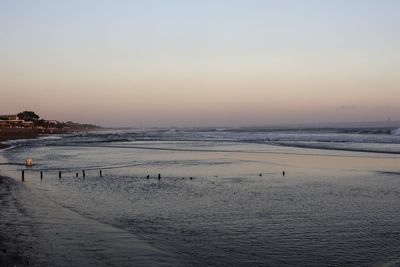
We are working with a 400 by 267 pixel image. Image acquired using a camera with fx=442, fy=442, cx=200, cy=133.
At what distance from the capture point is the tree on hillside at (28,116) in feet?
607

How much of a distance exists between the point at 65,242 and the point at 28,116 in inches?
7516

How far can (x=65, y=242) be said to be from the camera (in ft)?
35.2

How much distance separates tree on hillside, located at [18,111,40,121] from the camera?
18505 centimetres

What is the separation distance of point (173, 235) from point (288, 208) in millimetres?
4891

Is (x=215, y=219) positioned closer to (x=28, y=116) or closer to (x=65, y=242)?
(x=65, y=242)

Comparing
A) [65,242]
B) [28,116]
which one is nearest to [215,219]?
[65,242]

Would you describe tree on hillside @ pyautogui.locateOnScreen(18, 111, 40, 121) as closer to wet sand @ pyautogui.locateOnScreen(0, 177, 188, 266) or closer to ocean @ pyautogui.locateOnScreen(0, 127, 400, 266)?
ocean @ pyautogui.locateOnScreen(0, 127, 400, 266)

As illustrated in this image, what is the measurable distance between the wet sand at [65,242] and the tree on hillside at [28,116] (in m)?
182

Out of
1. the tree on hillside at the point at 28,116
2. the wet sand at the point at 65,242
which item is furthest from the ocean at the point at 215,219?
the tree on hillside at the point at 28,116

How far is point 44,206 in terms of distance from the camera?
51.4 ft

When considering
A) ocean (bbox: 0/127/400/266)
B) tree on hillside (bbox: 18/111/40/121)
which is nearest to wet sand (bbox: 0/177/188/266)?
ocean (bbox: 0/127/400/266)

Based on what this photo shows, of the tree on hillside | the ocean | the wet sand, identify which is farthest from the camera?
the tree on hillside

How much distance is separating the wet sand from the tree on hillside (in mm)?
182485

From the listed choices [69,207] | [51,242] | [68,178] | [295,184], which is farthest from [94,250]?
[68,178]
